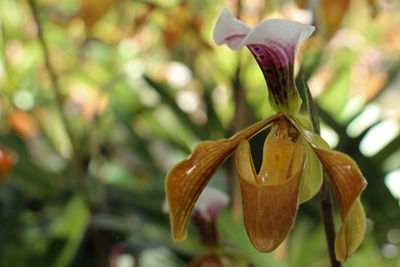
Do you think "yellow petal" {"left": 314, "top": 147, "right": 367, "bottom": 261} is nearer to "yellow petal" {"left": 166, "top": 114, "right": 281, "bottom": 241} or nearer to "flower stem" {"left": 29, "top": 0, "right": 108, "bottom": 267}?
"yellow petal" {"left": 166, "top": 114, "right": 281, "bottom": 241}

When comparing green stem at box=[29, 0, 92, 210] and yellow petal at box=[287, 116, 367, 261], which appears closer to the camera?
yellow petal at box=[287, 116, 367, 261]

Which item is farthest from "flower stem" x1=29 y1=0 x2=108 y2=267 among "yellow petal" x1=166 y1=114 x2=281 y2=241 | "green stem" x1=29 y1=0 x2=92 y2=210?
"yellow petal" x1=166 y1=114 x2=281 y2=241

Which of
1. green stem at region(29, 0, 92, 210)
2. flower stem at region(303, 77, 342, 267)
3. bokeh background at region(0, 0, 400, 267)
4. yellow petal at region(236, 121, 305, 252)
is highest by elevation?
yellow petal at region(236, 121, 305, 252)

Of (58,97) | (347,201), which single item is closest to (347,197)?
(347,201)

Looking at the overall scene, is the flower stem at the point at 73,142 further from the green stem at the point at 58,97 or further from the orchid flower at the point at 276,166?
the orchid flower at the point at 276,166

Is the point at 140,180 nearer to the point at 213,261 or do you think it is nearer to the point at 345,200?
the point at 213,261

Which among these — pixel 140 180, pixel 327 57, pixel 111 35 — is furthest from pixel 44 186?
pixel 327 57

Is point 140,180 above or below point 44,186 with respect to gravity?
below

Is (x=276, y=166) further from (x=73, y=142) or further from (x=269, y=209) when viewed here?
(x=73, y=142)
